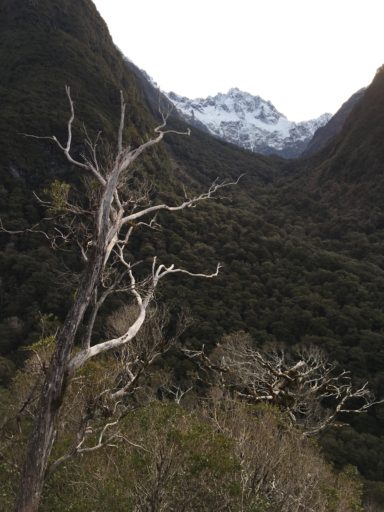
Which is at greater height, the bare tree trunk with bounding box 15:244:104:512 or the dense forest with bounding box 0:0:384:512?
the bare tree trunk with bounding box 15:244:104:512

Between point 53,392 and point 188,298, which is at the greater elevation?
point 53,392

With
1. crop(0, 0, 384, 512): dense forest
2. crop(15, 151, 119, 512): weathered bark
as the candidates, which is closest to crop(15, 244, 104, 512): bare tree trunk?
crop(15, 151, 119, 512): weathered bark

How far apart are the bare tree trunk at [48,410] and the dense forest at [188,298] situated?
70cm

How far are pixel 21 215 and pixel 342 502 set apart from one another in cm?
6038

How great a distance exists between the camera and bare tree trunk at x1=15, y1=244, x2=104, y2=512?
21.9 feet

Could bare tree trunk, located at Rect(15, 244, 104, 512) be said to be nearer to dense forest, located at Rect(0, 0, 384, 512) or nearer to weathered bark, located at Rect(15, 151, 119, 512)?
weathered bark, located at Rect(15, 151, 119, 512)

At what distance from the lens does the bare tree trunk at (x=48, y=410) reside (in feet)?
21.9

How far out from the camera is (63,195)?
9398 millimetres

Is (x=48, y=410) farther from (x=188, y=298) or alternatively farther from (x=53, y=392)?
(x=188, y=298)

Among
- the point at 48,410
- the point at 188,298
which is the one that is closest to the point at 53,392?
the point at 48,410

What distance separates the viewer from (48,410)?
700cm

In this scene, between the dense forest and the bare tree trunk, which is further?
the dense forest

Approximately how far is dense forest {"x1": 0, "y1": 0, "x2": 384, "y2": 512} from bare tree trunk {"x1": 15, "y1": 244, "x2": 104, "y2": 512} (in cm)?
70

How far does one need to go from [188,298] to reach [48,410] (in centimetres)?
5144
